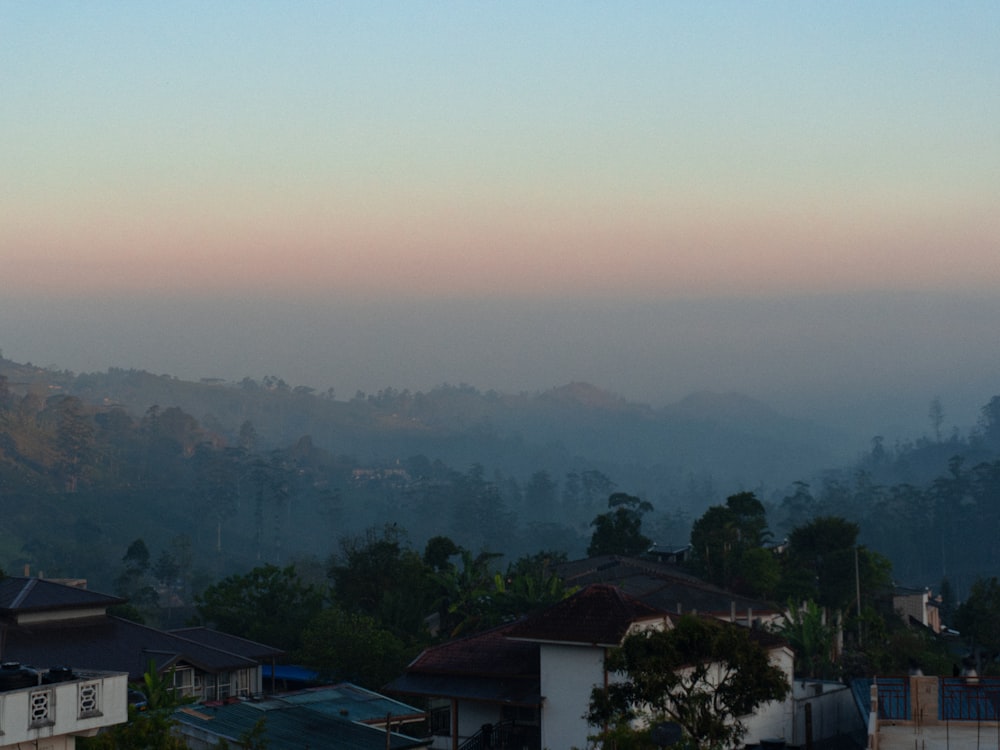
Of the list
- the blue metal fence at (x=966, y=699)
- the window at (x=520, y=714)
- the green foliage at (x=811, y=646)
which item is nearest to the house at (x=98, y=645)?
the window at (x=520, y=714)

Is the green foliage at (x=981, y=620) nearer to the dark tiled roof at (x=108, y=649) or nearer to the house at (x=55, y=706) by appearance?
the dark tiled roof at (x=108, y=649)

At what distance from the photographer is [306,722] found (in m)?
37.2

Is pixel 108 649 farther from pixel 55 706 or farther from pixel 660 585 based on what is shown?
pixel 660 585

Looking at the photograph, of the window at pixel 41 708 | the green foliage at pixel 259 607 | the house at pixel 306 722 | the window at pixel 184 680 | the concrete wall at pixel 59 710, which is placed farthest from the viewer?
the green foliage at pixel 259 607

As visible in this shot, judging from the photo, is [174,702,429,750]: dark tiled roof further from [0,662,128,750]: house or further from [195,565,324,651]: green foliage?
[195,565,324,651]: green foliage

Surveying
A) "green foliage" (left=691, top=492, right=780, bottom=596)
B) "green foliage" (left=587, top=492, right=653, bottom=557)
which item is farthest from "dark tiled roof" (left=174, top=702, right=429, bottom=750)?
"green foliage" (left=587, top=492, right=653, bottom=557)

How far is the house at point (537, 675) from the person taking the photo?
38281 mm

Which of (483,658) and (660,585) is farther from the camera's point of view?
(660,585)

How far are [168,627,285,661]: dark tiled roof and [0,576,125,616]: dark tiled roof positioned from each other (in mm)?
3841

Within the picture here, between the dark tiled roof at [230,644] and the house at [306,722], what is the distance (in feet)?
18.1

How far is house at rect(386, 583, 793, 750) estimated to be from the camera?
126ft

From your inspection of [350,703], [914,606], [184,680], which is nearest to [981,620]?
[914,606]

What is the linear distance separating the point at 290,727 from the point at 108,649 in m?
9.22

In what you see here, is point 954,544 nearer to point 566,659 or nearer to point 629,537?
point 629,537
